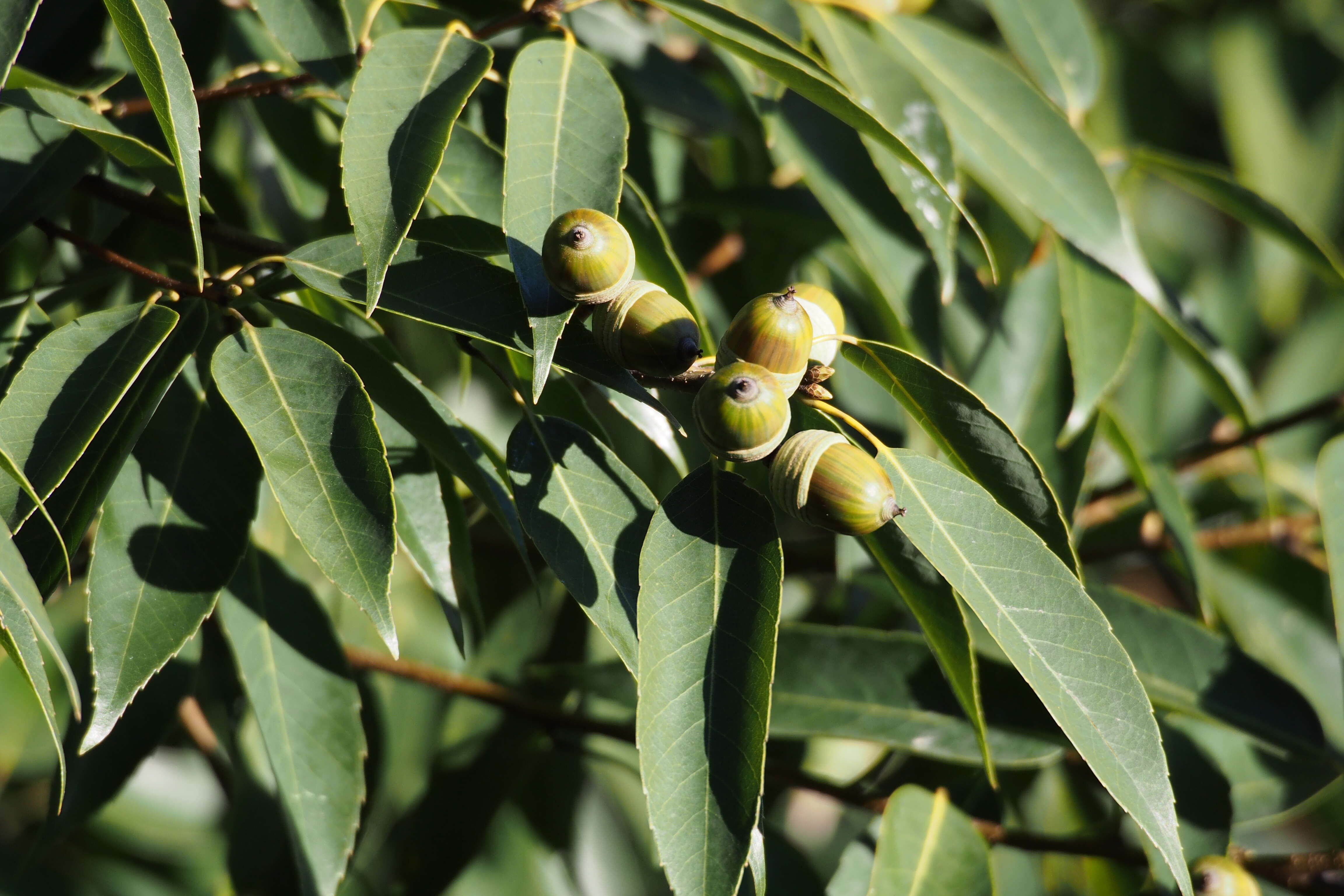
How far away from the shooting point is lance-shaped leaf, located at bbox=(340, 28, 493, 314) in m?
0.69

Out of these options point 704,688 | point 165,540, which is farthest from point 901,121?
point 165,540

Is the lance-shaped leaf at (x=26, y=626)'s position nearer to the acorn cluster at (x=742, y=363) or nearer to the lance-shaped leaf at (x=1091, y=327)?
the acorn cluster at (x=742, y=363)

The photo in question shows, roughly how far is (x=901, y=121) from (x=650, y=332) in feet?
1.75

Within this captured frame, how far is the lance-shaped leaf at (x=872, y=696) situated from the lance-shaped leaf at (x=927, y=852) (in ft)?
0.20

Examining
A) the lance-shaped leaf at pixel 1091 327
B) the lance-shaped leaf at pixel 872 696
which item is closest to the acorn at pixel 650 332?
the lance-shaped leaf at pixel 872 696

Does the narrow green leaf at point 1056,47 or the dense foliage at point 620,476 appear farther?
the narrow green leaf at point 1056,47

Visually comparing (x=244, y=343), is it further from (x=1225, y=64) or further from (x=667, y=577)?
(x=1225, y=64)

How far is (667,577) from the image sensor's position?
27.3 inches

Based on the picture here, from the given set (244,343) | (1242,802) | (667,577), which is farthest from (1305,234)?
(244,343)

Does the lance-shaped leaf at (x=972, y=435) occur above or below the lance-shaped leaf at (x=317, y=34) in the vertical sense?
below

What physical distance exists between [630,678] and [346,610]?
1.75 feet

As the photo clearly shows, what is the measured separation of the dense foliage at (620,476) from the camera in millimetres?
692

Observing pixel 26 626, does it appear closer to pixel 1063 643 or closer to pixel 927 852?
pixel 1063 643

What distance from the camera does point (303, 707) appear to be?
995 mm
